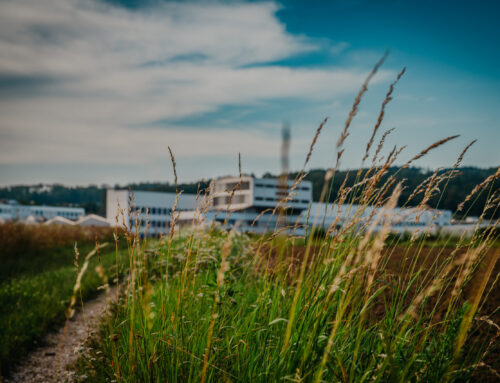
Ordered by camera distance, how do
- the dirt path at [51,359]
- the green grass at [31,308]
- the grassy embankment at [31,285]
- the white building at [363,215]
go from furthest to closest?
the grassy embankment at [31,285]
the green grass at [31,308]
the dirt path at [51,359]
the white building at [363,215]

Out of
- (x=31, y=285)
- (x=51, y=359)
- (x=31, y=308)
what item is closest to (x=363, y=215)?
(x=51, y=359)

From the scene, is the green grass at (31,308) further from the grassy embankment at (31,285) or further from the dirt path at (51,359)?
the dirt path at (51,359)

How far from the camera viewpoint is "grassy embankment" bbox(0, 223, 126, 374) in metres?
4.22

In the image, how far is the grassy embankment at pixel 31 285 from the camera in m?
4.22

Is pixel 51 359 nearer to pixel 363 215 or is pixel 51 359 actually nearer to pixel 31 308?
pixel 31 308

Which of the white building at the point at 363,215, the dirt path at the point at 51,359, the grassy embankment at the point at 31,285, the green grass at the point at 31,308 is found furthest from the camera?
the grassy embankment at the point at 31,285

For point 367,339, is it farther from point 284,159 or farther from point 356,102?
point 356,102

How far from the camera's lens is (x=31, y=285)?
6621 mm

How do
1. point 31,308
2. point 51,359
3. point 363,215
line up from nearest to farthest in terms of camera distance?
point 363,215, point 51,359, point 31,308

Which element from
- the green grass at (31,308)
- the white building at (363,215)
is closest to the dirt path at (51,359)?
the green grass at (31,308)

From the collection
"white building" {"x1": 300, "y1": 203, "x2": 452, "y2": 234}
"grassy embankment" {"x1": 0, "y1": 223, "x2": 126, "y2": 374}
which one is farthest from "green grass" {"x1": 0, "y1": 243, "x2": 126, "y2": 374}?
"white building" {"x1": 300, "y1": 203, "x2": 452, "y2": 234}

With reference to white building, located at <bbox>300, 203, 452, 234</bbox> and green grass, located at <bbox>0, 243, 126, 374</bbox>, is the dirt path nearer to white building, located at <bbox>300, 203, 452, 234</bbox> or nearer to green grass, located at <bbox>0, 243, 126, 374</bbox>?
green grass, located at <bbox>0, 243, 126, 374</bbox>

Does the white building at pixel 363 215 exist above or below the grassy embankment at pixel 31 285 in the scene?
above

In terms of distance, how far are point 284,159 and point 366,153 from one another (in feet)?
2.34
